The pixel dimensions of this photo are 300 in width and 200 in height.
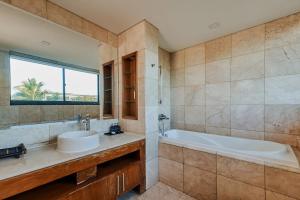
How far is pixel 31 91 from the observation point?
1517 mm

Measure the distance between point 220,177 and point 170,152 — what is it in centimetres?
69

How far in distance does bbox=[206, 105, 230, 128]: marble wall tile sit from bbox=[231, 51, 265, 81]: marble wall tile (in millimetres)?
545

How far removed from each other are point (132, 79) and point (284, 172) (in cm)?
210

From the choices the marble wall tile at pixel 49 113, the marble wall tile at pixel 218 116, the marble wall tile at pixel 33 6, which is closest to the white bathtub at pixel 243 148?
the marble wall tile at pixel 218 116

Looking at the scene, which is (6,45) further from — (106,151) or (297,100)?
(297,100)

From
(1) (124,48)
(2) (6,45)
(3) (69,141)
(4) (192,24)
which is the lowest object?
(3) (69,141)

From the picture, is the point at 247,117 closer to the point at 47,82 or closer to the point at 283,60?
the point at 283,60

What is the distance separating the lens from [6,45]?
54.6 inches

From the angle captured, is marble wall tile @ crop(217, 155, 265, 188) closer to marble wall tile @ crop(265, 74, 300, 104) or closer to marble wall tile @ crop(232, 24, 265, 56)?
marble wall tile @ crop(265, 74, 300, 104)

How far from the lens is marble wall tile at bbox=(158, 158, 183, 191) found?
77.9 inches

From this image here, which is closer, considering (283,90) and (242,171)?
(242,171)

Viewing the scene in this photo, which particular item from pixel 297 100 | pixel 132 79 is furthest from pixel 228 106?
pixel 132 79

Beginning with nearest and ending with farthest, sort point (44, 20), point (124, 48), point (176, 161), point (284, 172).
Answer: point (284, 172) < point (44, 20) < point (176, 161) < point (124, 48)

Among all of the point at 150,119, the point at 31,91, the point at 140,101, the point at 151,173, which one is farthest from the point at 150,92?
the point at 31,91
